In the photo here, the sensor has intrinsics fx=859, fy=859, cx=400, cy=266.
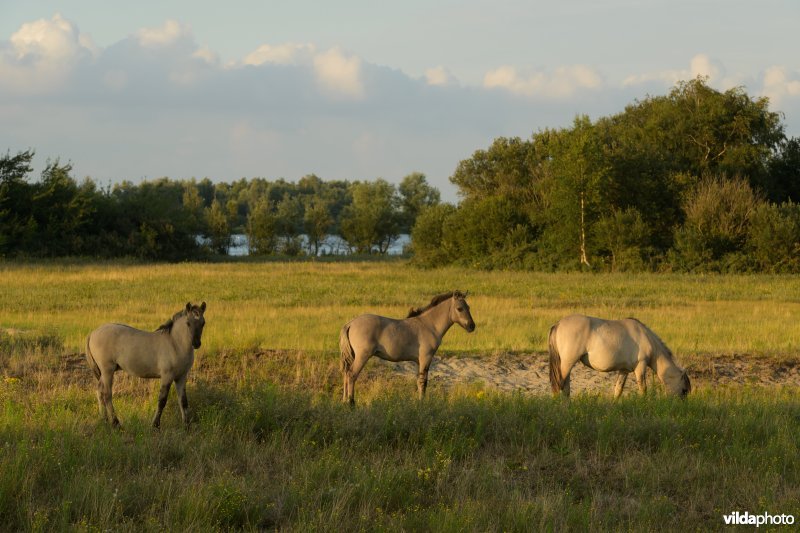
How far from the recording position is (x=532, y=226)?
5744 centimetres

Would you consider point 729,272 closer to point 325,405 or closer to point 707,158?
point 707,158

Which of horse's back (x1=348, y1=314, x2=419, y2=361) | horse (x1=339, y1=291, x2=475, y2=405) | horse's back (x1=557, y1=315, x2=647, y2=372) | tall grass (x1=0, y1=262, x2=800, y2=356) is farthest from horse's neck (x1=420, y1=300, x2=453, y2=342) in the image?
tall grass (x1=0, y1=262, x2=800, y2=356)

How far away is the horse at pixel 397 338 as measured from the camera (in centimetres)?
1285

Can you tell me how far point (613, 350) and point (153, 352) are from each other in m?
6.75

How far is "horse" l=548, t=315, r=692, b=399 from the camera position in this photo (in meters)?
13.0

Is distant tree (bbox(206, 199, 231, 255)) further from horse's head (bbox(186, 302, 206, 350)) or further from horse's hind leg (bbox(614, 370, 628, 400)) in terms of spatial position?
horse's head (bbox(186, 302, 206, 350))

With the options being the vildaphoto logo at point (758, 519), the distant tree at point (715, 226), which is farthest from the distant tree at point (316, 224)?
the vildaphoto logo at point (758, 519)

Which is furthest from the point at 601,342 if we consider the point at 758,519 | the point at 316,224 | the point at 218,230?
the point at 316,224

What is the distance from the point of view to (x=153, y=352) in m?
10.4

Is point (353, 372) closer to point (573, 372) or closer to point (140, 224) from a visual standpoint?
point (573, 372)

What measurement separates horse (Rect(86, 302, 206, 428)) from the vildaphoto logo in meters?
6.08

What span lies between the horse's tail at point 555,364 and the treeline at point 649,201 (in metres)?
36.7

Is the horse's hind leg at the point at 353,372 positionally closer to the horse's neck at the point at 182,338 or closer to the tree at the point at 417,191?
the horse's neck at the point at 182,338

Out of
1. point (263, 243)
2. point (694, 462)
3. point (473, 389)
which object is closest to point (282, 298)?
point (473, 389)
